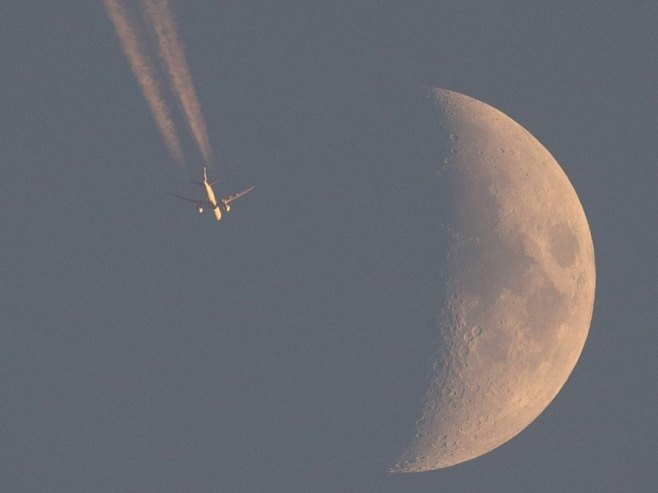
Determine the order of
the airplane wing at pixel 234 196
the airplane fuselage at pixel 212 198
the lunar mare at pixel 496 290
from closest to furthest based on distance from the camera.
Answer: the airplane fuselage at pixel 212 198 < the airplane wing at pixel 234 196 < the lunar mare at pixel 496 290

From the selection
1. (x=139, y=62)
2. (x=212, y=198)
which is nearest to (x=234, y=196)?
(x=212, y=198)

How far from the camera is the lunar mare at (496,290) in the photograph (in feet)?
130

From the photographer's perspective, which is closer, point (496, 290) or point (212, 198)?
point (212, 198)

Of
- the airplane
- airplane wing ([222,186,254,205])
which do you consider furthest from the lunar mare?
the airplane

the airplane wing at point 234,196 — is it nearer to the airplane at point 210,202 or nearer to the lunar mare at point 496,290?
the airplane at point 210,202

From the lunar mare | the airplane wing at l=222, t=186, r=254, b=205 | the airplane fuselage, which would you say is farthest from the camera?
the lunar mare

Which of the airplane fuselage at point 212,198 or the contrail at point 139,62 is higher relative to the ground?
the contrail at point 139,62

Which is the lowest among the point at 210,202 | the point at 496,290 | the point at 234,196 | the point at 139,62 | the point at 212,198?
the point at 496,290

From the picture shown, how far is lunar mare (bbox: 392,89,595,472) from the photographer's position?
1561 inches

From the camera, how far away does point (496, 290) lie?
3966 centimetres

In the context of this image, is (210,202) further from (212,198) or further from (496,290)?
(496,290)

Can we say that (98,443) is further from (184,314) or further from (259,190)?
(259,190)

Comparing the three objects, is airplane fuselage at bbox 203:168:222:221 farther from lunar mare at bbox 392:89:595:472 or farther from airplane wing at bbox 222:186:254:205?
lunar mare at bbox 392:89:595:472

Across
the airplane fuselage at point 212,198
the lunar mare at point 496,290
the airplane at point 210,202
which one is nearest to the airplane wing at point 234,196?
the airplane at point 210,202
